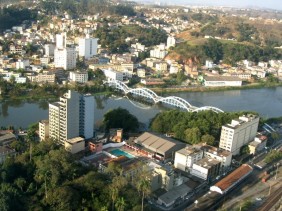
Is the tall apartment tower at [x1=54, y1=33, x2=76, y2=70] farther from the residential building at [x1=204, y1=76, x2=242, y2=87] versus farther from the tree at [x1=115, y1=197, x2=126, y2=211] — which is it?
the tree at [x1=115, y1=197, x2=126, y2=211]

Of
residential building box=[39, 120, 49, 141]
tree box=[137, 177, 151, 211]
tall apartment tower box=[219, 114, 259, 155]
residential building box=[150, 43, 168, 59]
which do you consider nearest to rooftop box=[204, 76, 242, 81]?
residential building box=[150, 43, 168, 59]

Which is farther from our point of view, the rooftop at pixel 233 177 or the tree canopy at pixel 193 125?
the tree canopy at pixel 193 125

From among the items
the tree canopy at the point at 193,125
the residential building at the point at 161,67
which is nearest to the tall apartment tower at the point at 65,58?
the residential building at the point at 161,67

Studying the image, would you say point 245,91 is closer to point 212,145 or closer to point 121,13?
point 212,145

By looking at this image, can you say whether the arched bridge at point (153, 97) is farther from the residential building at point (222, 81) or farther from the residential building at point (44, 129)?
the residential building at point (44, 129)

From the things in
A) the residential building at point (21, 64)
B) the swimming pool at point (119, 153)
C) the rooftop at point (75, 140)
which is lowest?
the swimming pool at point (119, 153)

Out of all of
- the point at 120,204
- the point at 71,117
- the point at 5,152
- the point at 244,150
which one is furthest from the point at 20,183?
the point at 244,150

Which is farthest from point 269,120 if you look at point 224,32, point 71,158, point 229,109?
point 224,32
